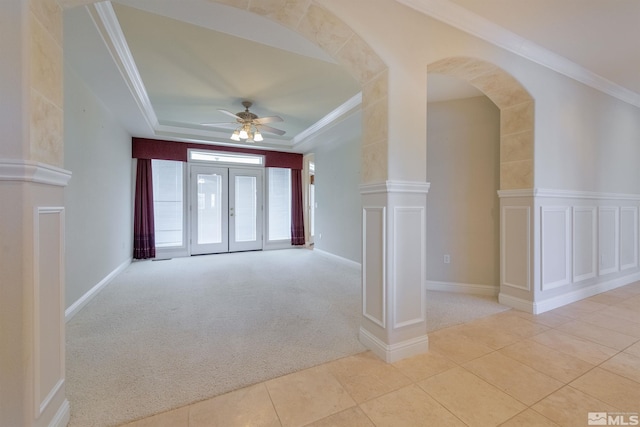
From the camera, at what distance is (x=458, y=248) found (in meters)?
3.33

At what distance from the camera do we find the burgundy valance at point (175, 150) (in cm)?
512

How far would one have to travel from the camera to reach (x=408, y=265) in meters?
1.90

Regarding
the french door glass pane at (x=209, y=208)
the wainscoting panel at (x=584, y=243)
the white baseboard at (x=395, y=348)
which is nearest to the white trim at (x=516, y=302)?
the wainscoting panel at (x=584, y=243)

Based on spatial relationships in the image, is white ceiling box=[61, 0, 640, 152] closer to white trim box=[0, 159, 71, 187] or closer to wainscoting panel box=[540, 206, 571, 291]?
white trim box=[0, 159, 71, 187]

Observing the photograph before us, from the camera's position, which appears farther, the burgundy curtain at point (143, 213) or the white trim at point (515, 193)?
the burgundy curtain at point (143, 213)

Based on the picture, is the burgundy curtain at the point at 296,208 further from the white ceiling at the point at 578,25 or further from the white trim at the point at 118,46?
the white ceiling at the point at 578,25

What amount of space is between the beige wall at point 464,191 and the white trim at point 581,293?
51 centimetres

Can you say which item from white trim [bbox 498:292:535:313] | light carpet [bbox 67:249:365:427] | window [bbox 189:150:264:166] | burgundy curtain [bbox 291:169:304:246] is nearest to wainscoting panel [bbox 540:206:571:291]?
white trim [bbox 498:292:535:313]

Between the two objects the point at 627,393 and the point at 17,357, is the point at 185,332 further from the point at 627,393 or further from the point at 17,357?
the point at 627,393

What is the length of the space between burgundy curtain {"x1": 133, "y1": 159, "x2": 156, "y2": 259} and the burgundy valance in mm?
195

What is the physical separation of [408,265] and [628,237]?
393 centimetres

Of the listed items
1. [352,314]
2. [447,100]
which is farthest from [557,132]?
[352,314]

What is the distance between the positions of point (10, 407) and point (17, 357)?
7.8 inches

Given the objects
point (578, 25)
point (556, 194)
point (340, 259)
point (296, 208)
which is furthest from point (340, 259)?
point (578, 25)
